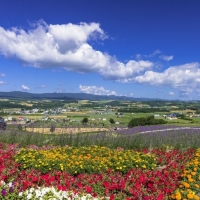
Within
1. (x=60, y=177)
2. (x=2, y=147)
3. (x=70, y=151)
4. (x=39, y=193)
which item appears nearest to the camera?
(x=39, y=193)

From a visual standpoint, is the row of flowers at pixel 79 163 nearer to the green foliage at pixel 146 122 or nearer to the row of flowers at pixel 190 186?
the row of flowers at pixel 190 186

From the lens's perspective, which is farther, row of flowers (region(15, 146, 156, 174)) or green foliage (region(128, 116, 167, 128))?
green foliage (region(128, 116, 167, 128))

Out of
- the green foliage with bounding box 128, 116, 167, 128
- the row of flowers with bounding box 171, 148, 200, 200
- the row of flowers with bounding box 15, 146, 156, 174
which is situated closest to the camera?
the row of flowers with bounding box 171, 148, 200, 200

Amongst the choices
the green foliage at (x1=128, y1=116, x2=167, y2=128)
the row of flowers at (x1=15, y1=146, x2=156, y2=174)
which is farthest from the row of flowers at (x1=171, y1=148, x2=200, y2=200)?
the green foliage at (x1=128, y1=116, x2=167, y2=128)

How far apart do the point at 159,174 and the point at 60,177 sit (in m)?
2.91

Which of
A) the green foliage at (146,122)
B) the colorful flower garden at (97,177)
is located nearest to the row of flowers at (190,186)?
the colorful flower garden at (97,177)

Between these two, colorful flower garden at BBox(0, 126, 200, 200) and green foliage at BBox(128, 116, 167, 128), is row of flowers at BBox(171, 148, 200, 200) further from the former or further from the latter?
green foliage at BBox(128, 116, 167, 128)

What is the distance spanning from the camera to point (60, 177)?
7301 mm

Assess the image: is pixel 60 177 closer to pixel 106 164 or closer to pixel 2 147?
pixel 106 164

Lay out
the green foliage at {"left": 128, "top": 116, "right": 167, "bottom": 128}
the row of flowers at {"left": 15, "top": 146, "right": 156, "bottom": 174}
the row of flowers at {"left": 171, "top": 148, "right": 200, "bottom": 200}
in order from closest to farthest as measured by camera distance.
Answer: the row of flowers at {"left": 171, "top": 148, "right": 200, "bottom": 200}
the row of flowers at {"left": 15, "top": 146, "right": 156, "bottom": 174}
the green foliage at {"left": 128, "top": 116, "right": 167, "bottom": 128}

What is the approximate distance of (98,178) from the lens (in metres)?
7.16

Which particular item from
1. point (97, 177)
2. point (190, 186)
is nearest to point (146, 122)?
point (97, 177)

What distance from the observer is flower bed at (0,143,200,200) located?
5.36 m

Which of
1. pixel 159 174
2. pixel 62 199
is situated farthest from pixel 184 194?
pixel 62 199
